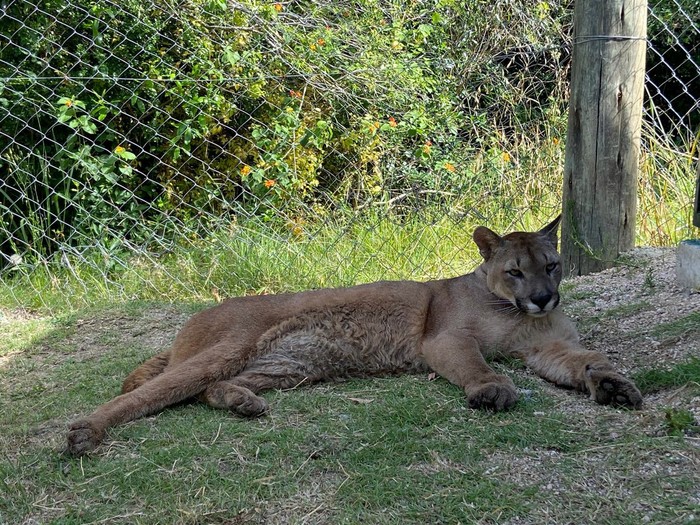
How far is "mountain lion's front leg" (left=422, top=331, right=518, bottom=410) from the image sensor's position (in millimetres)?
3398

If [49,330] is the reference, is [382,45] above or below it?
above

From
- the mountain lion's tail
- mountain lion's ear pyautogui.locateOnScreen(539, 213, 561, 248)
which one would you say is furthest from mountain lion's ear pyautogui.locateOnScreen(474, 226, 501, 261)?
the mountain lion's tail

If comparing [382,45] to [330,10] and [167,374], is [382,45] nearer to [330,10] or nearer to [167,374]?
[330,10]

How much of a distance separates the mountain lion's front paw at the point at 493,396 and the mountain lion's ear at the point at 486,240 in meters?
1.13

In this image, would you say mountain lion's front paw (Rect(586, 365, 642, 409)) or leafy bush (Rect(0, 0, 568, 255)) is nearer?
mountain lion's front paw (Rect(586, 365, 642, 409))

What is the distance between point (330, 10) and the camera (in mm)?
7113

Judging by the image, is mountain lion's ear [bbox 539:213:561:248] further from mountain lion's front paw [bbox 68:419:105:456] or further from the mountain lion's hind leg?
mountain lion's front paw [bbox 68:419:105:456]

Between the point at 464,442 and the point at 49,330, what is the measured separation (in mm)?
3296

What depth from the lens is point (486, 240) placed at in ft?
14.6

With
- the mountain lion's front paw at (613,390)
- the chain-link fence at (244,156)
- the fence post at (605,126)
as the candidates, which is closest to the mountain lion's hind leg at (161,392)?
the mountain lion's front paw at (613,390)

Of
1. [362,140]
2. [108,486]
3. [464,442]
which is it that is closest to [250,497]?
[108,486]

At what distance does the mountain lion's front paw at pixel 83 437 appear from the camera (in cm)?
320

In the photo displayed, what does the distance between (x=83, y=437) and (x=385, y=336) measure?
1.61 m

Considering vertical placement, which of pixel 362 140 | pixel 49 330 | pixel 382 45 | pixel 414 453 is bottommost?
pixel 49 330
